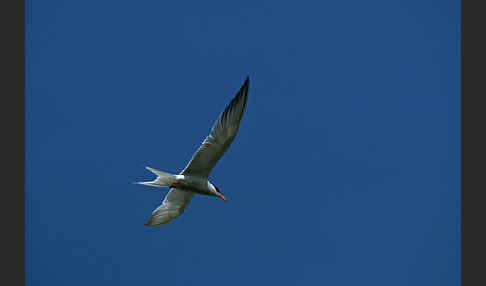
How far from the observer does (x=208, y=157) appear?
6.33 meters

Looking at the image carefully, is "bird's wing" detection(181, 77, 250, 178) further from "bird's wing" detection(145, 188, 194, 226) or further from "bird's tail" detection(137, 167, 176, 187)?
"bird's wing" detection(145, 188, 194, 226)

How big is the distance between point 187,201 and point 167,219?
420 mm

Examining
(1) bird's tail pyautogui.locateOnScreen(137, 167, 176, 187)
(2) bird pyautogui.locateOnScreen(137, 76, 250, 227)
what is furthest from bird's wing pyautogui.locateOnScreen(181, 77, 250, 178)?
(1) bird's tail pyautogui.locateOnScreen(137, 167, 176, 187)

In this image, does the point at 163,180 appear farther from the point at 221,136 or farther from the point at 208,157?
the point at 221,136

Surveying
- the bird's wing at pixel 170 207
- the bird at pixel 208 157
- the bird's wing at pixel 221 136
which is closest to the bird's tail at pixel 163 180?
the bird at pixel 208 157

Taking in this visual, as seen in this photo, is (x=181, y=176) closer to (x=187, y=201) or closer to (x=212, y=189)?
(x=212, y=189)

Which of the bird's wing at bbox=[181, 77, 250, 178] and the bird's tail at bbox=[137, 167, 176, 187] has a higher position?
the bird's wing at bbox=[181, 77, 250, 178]

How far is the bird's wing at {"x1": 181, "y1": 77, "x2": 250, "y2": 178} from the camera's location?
5.98 m

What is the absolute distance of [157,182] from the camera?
6.21 metres

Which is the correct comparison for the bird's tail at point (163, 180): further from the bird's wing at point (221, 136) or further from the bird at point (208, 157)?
the bird's wing at point (221, 136)

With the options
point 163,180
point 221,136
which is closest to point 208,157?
point 221,136

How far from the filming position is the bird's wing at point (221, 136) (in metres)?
5.98

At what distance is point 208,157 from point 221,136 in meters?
0.39

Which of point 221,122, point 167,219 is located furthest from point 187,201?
point 221,122
